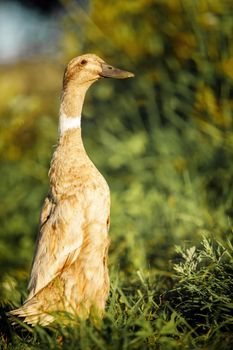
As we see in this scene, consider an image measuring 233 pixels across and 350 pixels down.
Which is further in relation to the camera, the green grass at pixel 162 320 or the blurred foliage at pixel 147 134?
the blurred foliage at pixel 147 134

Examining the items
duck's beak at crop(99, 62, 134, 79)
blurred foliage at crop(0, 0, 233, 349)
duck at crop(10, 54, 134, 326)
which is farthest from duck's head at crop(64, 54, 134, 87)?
blurred foliage at crop(0, 0, 233, 349)

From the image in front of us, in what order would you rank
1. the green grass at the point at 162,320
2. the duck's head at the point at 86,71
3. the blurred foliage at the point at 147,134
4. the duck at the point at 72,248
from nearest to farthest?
the green grass at the point at 162,320, the duck at the point at 72,248, the duck's head at the point at 86,71, the blurred foliage at the point at 147,134

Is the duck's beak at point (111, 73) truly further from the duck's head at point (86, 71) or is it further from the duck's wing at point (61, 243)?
the duck's wing at point (61, 243)

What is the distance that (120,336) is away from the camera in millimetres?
2832

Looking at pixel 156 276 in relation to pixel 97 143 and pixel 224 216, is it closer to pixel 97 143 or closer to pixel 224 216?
pixel 224 216

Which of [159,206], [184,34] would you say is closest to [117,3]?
[184,34]

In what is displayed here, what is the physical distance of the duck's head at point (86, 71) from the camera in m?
3.48

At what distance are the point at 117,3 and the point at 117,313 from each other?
165 inches

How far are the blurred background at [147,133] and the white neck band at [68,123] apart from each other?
1.08 metres

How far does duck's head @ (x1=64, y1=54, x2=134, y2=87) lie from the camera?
348cm

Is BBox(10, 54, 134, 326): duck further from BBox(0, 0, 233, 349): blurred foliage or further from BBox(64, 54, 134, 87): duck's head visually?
BBox(0, 0, 233, 349): blurred foliage

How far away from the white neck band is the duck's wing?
1.31ft

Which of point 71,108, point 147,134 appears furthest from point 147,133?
point 71,108

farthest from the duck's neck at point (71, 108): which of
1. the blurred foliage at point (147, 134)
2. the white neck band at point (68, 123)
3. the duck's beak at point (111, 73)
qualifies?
the blurred foliage at point (147, 134)
